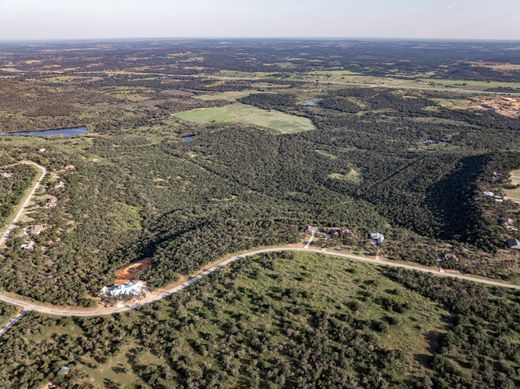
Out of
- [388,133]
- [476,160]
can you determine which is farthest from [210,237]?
[388,133]

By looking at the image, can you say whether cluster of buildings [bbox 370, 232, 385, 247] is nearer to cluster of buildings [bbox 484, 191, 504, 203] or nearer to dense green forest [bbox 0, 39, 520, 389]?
dense green forest [bbox 0, 39, 520, 389]

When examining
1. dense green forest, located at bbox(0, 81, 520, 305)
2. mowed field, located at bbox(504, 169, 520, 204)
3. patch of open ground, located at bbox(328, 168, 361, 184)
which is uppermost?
mowed field, located at bbox(504, 169, 520, 204)

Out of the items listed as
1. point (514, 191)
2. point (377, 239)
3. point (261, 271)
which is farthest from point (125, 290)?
point (514, 191)

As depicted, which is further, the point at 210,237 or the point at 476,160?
the point at 476,160

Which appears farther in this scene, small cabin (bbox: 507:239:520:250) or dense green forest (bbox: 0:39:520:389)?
small cabin (bbox: 507:239:520:250)

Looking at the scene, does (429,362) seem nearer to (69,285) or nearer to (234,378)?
(234,378)

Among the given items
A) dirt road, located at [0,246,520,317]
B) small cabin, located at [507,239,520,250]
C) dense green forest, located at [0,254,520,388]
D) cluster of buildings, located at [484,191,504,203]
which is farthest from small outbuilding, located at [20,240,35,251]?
cluster of buildings, located at [484,191,504,203]

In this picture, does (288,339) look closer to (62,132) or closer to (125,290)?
(125,290)

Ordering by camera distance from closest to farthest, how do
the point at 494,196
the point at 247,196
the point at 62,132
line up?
1. the point at 494,196
2. the point at 247,196
3. the point at 62,132
